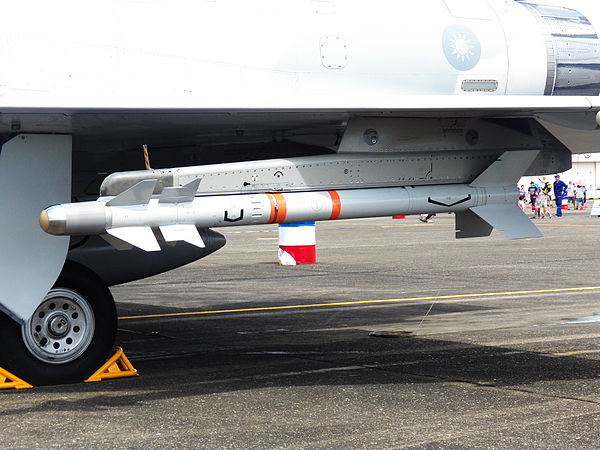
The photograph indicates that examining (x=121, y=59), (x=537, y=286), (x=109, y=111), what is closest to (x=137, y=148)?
(x=121, y=59)

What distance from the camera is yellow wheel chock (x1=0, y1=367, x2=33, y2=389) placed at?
795 cm

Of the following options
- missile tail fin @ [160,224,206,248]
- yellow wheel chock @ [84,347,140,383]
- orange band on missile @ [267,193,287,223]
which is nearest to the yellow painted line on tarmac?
yellow wheel chock @ [84,347,140,383]

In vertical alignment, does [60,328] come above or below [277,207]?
below

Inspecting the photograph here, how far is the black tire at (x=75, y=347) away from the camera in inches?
314

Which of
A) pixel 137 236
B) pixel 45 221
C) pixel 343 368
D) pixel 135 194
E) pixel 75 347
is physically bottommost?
pixel 343 368

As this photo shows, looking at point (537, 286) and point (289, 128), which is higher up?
point (289, 128)

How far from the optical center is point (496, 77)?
946 centimetres

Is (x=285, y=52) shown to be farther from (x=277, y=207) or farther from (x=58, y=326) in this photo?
(x=58, y=326)

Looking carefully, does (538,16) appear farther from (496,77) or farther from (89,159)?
(89,159)

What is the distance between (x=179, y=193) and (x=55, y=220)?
2.97 feet

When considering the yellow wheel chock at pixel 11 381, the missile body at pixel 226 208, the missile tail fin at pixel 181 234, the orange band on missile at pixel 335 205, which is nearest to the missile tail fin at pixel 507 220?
the missile body at pixel 226 208

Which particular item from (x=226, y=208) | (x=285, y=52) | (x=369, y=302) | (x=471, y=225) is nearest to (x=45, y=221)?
(x=226, y=208)

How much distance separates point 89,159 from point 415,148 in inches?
118

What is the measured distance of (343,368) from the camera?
8.74 meters
